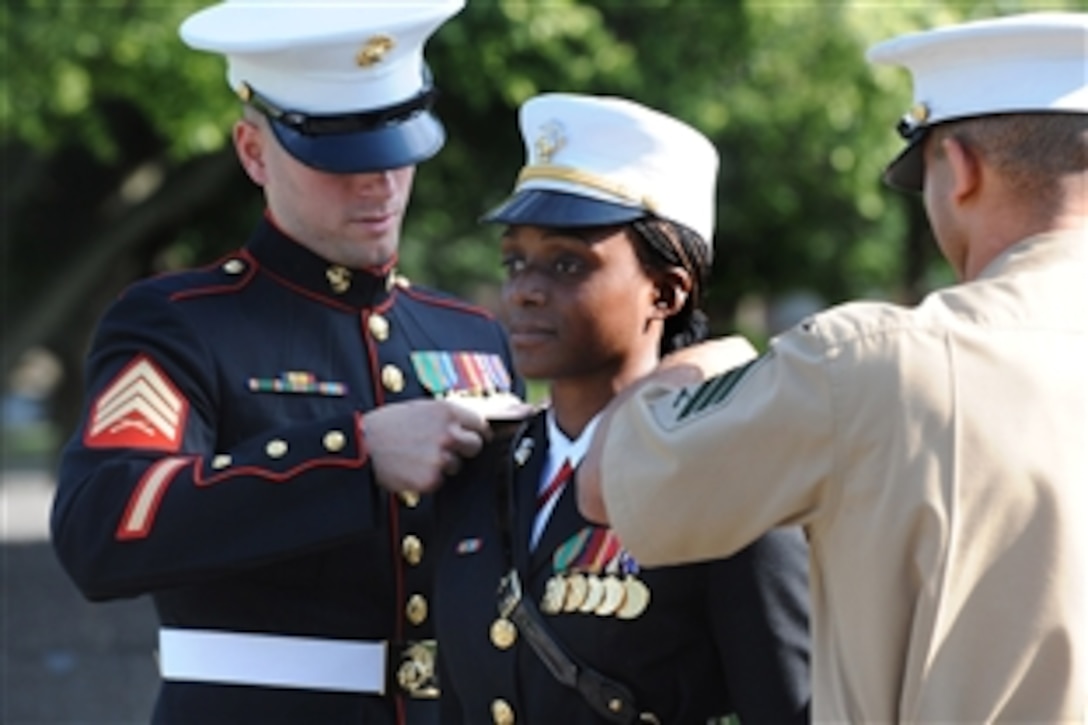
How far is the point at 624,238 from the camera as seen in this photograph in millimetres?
2947

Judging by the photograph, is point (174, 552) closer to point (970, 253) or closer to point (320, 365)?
point (320, 365)

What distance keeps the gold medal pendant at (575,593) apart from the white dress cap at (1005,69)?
773 millimetres

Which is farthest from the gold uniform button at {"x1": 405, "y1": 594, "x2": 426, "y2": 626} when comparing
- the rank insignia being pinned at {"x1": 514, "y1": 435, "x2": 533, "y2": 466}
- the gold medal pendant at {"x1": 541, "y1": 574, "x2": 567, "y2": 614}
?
the gold medal pendant at {"x1": 541, "y1": 574, "x2": 567, "y2": 614}

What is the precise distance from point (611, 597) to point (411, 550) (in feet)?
2.36

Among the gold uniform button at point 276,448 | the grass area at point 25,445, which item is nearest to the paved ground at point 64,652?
the gold uniform button at point 276,448

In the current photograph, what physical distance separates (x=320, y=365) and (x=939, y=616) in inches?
60.0

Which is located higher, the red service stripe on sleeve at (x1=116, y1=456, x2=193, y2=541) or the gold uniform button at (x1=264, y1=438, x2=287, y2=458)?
the gold uniform button at (x1=264, y1=438, x2=287, y2=458)

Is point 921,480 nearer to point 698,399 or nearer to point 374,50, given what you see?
point 698,399

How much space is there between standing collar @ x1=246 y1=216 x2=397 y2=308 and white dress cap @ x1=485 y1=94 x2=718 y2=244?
65cm

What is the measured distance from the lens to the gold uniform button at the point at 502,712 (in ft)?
9.56

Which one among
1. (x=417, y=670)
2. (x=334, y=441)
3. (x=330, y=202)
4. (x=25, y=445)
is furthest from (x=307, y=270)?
(x=25, y=445)

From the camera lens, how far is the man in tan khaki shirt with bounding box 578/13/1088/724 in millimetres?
2301

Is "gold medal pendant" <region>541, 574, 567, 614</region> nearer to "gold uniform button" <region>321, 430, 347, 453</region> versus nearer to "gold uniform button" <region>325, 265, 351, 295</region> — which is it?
"gold uniform button" <region>321, 430, 347, 453</region>

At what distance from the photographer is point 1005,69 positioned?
8.21ft
